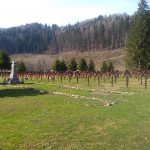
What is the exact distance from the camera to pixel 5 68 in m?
83.9

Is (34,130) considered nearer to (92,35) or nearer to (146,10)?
(146,10)

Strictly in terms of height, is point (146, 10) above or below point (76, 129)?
above

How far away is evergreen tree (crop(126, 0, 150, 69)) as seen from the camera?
212ft

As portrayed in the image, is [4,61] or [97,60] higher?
[97,60]

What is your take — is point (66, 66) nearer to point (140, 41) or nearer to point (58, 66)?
point (58, 66)

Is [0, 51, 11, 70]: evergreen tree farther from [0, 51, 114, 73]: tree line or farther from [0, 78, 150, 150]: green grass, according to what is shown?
[0, 78, 150, 150]: green grass

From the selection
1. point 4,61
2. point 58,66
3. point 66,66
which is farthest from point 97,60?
point 58,66

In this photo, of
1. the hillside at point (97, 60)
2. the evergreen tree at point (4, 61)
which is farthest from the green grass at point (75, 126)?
the hillside at point (97, 60)

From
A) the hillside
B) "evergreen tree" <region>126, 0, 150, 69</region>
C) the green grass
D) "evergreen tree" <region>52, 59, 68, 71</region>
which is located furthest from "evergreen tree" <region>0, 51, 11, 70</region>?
the green grass

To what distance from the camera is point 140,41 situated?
213 feet

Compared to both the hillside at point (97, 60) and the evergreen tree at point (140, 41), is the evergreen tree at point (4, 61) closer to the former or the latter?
the evergreen tree at point (140, 41)

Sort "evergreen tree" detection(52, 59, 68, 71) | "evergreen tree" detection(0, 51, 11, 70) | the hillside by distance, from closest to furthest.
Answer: "evergreen tree" detection(52, 59, 68, 71), "evergreen tree" detection(0, 51, 11, 70), the hillside

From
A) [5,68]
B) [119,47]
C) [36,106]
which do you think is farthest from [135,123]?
[119,47]

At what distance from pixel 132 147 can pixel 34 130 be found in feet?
16.5
